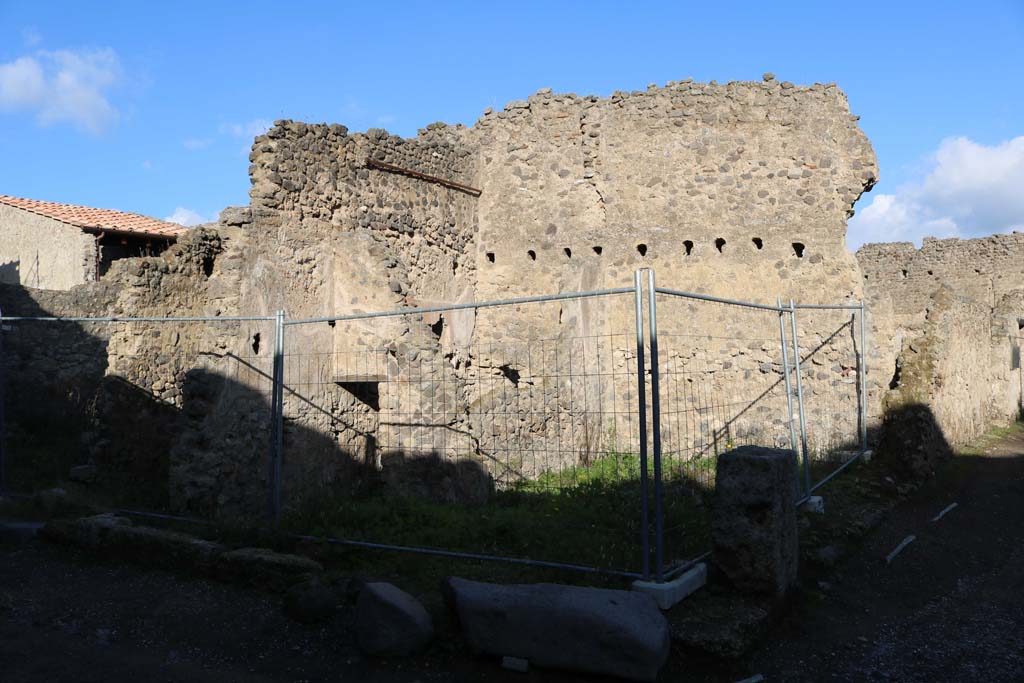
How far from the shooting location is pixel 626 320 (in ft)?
36.1

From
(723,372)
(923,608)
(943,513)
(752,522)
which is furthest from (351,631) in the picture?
(723,372)

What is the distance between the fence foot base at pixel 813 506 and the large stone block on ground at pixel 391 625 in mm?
3847

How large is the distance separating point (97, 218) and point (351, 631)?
16.2 metres

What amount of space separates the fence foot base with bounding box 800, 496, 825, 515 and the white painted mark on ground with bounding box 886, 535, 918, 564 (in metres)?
0.64

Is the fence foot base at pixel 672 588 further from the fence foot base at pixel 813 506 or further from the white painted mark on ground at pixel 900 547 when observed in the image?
the white painted mark on ground at pixel 900 547

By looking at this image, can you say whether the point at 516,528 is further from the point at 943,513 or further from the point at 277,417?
the point at 943,513

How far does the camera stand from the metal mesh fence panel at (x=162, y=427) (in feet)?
24.2

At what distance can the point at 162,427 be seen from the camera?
8.84m

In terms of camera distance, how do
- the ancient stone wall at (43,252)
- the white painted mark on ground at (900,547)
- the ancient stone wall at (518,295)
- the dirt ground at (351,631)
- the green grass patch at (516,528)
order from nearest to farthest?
the dirt ground at (351,631), the green grass patch at (516,528), the white painted mark on ground at (900,547), the ancient stone wall at (518,295), the ancient stone wall at (43,252)

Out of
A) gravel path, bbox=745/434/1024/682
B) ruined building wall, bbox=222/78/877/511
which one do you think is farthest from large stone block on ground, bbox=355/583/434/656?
ruined building wall, bbox=222/78/877/511

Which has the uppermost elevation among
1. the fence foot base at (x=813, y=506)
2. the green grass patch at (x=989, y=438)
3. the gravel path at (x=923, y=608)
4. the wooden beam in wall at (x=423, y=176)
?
the wooden beam in wall at (x=423, y=176)

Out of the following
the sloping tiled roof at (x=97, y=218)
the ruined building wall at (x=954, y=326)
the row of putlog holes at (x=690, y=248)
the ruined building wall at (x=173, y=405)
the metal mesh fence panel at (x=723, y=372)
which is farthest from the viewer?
the sloping tiled roof at (x=97, y=218)

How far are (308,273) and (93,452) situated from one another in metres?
3.35

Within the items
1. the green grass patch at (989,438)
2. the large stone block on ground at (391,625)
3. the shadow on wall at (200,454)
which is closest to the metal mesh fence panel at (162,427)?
the shadow on wall at (200,454)
